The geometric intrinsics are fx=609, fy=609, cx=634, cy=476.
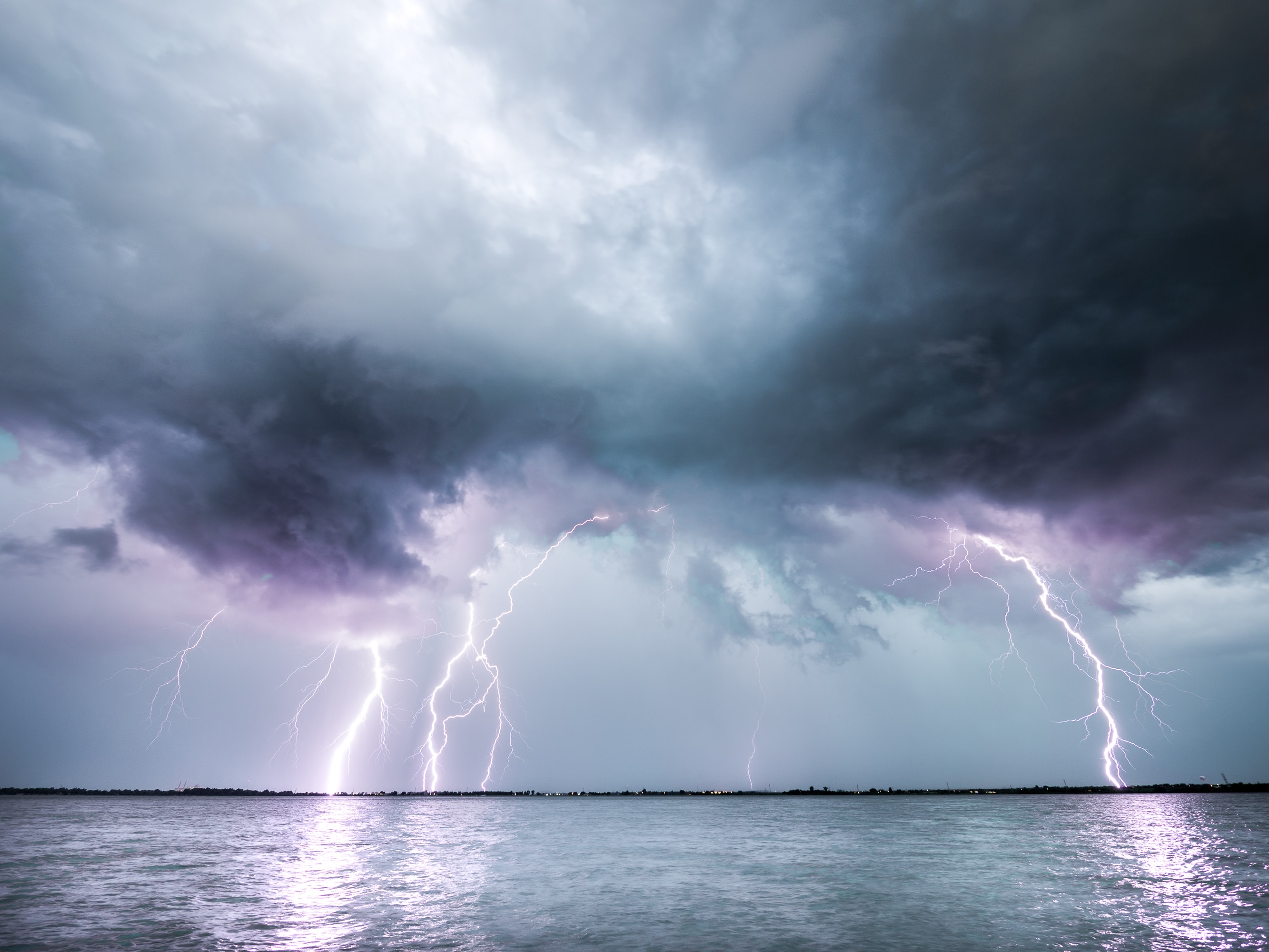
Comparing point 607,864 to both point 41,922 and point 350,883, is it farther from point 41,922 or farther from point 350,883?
point 41,922

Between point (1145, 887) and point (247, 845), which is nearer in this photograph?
point (1145, 887)

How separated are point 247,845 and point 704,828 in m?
46.2

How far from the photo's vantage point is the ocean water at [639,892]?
1758 centimetres

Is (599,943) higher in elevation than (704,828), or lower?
higher

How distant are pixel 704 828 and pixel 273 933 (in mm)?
62126

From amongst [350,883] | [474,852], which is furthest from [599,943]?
[474,852]

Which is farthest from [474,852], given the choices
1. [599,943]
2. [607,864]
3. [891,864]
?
[599,943]

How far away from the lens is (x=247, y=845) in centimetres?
4894

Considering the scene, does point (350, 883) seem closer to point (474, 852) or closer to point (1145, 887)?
point (474, 852)

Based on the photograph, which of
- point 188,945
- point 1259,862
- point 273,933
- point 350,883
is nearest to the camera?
point 188,945

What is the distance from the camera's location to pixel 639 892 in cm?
2605

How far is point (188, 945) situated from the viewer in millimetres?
16438

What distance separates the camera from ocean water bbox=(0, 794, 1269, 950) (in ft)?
57.7

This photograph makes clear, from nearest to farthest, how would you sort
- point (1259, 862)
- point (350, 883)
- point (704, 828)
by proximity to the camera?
1. point (350, 883)
2. point (1259, 862)
3. point (704, 828)
